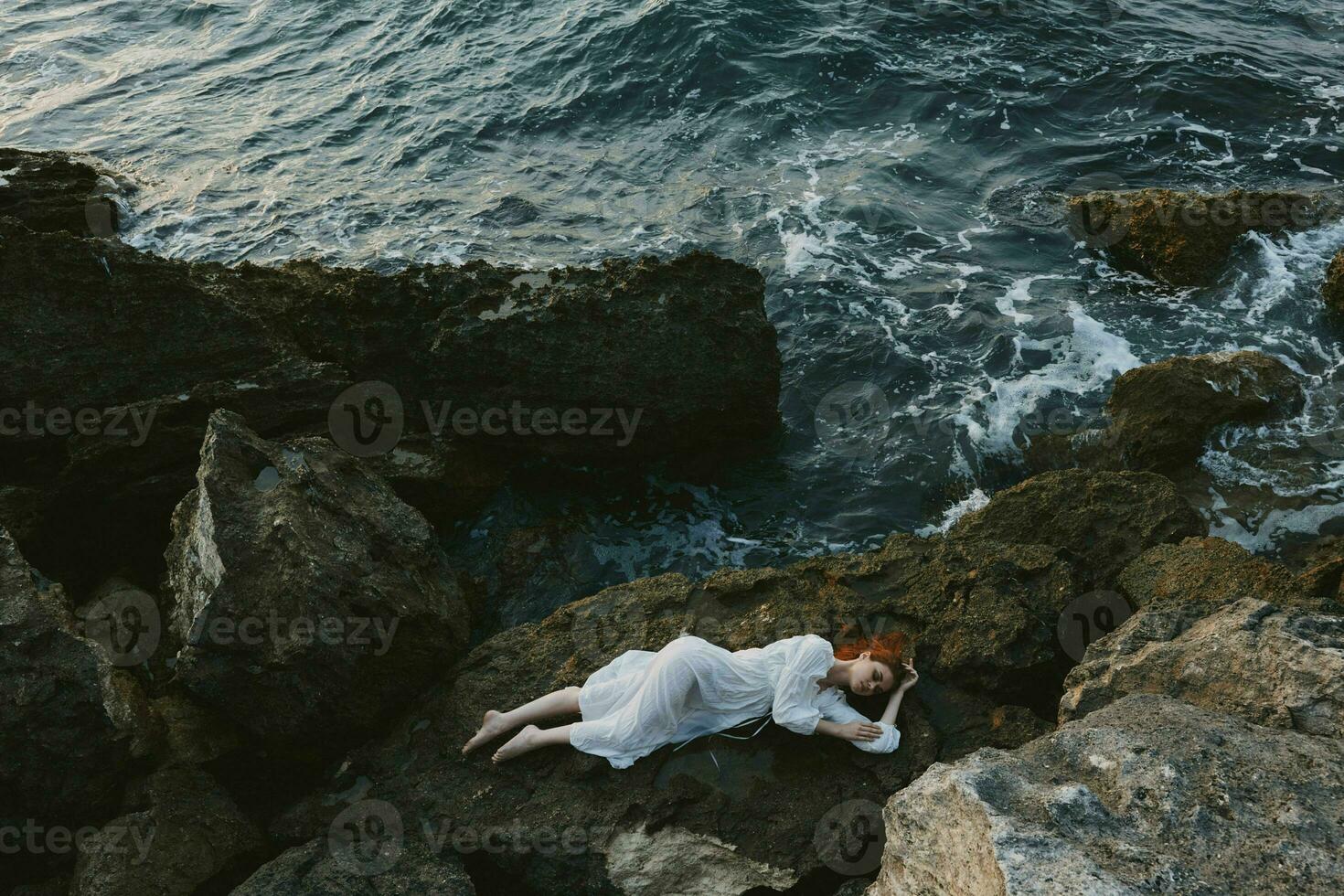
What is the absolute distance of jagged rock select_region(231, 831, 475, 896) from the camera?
5352 mm

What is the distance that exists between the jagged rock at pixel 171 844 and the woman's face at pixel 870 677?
150 inches

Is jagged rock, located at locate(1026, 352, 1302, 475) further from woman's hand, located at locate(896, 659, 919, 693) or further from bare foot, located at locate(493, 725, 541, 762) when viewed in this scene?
bare foot, located at locate(493, 725, 541, 762)

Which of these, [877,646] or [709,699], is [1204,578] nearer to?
[877,646]

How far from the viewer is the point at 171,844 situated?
18.4ft

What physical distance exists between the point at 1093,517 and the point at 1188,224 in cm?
591

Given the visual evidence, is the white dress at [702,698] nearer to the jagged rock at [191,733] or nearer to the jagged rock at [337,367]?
the jagged rock at [191,733]

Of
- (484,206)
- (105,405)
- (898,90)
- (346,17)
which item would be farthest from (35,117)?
(898,90)

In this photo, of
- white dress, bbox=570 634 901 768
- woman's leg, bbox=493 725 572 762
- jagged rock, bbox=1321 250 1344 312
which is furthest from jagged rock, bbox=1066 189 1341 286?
woman's leg, bbox=493 725 572 762

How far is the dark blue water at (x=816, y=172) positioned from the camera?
9.47m

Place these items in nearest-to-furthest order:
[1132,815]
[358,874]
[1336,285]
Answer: [1132,815] < [358,874] < [1336,285]

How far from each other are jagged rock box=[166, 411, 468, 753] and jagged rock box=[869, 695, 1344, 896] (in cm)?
341

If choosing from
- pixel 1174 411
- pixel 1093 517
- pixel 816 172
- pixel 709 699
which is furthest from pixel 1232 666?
pixel 816 172

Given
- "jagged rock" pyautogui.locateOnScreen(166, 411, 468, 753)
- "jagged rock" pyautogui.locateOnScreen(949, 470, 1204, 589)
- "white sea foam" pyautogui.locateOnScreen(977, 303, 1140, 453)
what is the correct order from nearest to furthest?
"jagged rock" pyautogui.locateOnScreen(166, 411, 468, 753), "jagged rock" pyautogui.locateOnScreen(949, 470, 1204, 589), "white sea foam" pyautogui.locateOnScreen(977, 303, 1140, 453)

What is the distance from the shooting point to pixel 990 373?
35.3 ft
